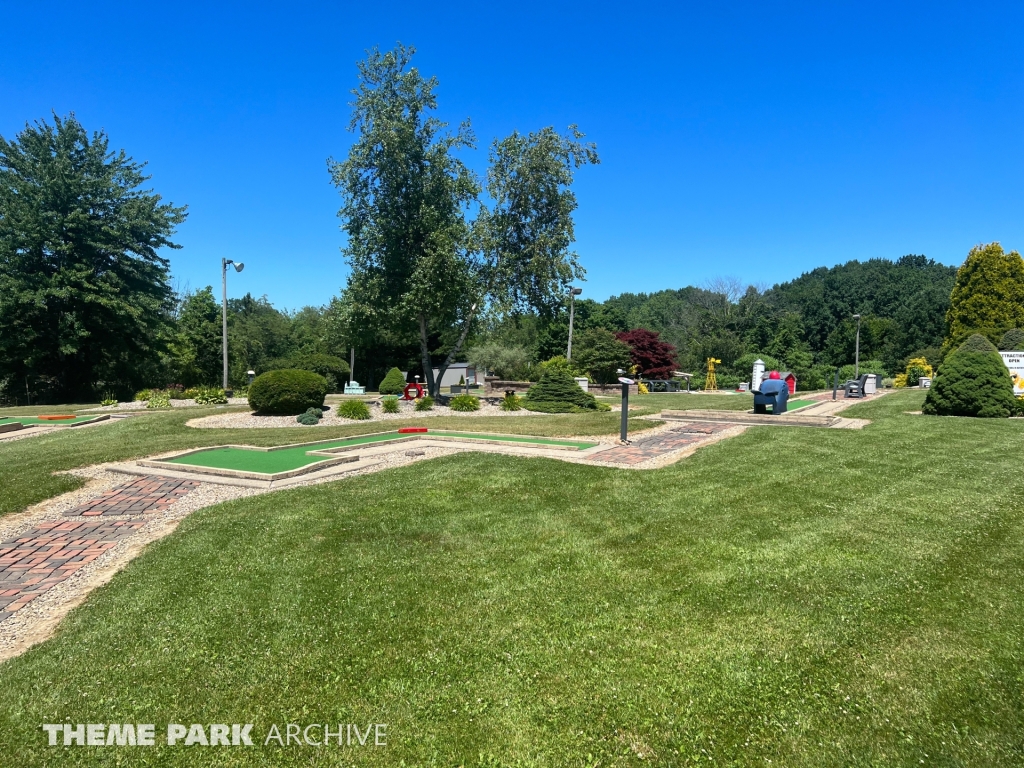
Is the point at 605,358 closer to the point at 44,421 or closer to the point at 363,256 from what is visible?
the point at 363,256

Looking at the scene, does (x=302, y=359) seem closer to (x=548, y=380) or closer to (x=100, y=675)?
(x=548, y=380)

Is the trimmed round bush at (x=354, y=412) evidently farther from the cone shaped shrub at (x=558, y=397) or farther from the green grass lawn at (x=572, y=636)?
the green grass lawn at (x=572, y=636)

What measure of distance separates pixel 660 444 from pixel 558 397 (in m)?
8.20

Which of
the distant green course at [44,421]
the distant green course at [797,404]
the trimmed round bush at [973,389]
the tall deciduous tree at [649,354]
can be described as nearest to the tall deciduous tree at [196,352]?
the distant green course at [44,421]

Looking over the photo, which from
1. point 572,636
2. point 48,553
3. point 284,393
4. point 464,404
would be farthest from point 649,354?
point 572,636

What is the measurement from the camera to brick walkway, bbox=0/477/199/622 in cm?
434

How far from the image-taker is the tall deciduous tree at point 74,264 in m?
22.4

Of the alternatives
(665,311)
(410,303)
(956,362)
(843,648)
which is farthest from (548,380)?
(665,311)

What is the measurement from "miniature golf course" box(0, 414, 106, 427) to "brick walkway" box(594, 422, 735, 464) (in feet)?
45.8

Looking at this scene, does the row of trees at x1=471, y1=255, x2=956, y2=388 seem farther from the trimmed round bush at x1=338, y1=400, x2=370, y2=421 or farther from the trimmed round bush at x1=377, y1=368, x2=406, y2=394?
the trimmed round bush at x1=338, y1=400, x2=370, y2=421

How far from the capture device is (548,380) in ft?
61.1

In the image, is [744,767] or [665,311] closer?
[744,767]

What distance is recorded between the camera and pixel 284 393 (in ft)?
52.6

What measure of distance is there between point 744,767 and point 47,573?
529cm
